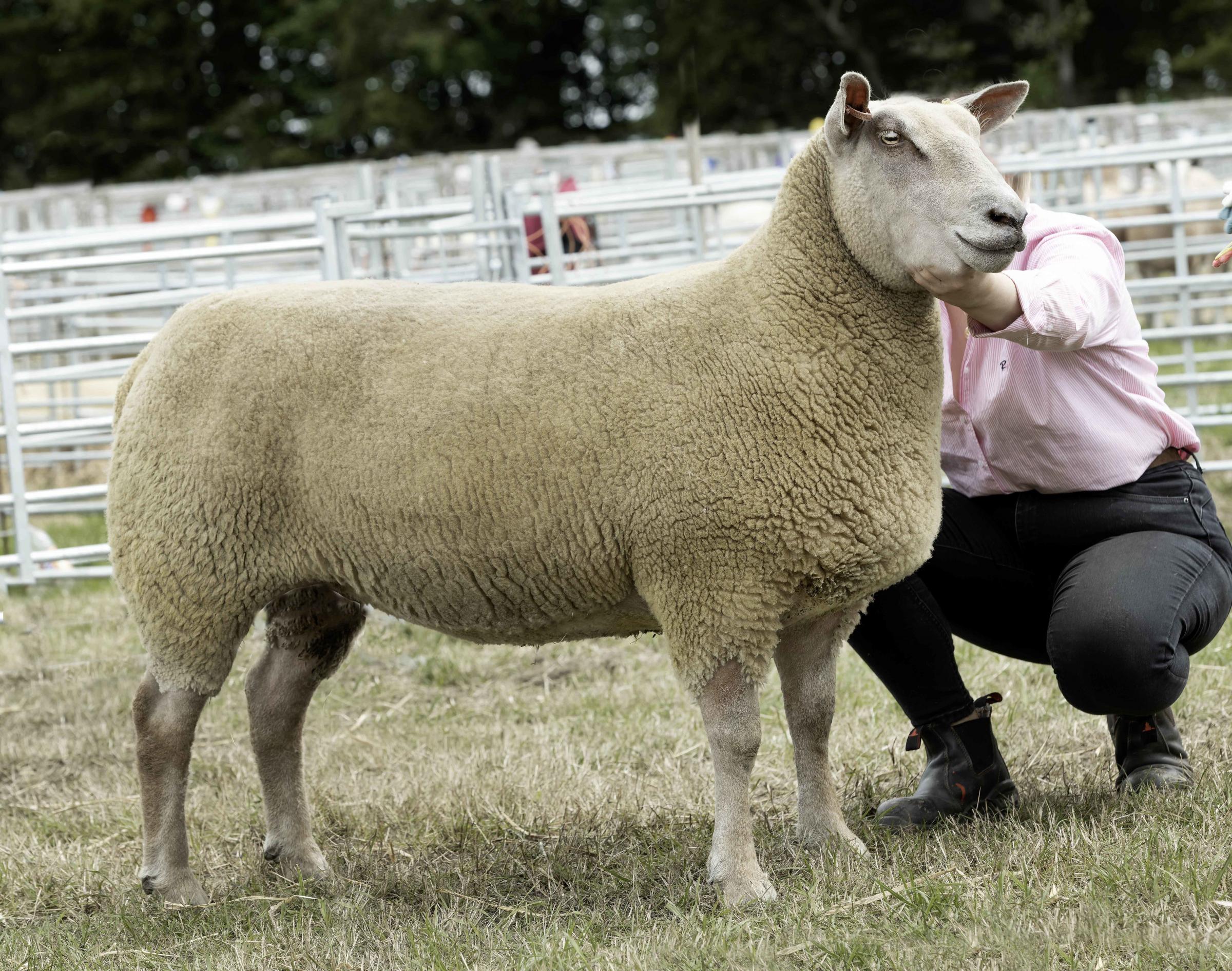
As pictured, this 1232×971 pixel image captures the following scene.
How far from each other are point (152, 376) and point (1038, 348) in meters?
1.86

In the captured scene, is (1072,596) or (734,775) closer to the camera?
(734,775)

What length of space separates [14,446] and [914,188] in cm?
438

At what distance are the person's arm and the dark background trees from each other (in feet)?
79.9

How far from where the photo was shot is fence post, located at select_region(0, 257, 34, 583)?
5719 millimetres

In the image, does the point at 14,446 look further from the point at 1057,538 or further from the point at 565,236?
the point at 565,236

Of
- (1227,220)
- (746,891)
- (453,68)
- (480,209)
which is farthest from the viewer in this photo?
(453,68)

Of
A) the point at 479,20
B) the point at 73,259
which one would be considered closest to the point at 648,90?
the point at 479,20

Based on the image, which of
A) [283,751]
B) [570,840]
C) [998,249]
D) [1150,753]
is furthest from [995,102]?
[283,751]

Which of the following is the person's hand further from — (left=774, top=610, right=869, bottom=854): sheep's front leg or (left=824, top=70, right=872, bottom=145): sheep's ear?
(left=774, top=610, right=869, bottom=854): sheep's front leg

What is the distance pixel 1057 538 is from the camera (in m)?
3.16

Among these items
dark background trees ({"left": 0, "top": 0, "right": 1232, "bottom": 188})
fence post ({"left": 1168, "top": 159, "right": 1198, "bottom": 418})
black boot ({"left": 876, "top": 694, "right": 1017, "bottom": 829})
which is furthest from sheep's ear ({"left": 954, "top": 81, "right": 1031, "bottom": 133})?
dark background trees ({"left": 0, "top": 0, "right": 1232, "bottom": 188})

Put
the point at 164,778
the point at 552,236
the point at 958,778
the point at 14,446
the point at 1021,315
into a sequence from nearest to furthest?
the point at 1021,315
the point at 164,778
the point at 958,778
the point at 14,446
the point at 552,236

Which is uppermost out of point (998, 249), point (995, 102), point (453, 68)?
point (453, 68)

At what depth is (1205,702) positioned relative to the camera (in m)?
3.87
